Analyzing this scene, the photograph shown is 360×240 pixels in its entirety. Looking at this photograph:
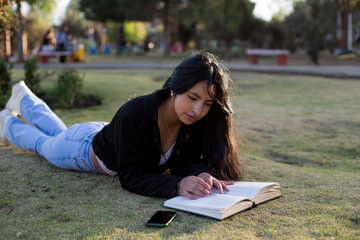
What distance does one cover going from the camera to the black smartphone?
2.52 metres

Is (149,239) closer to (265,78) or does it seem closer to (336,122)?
(336,122)

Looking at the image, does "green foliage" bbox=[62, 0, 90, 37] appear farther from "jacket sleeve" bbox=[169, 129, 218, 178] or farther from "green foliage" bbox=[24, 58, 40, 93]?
"jacket sleeve" bbox=[169, 129, 218, 178]

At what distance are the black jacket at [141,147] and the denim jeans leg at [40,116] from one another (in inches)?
51.9

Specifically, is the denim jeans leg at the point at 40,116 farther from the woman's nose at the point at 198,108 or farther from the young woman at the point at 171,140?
the woman's nose at the point at 198,108

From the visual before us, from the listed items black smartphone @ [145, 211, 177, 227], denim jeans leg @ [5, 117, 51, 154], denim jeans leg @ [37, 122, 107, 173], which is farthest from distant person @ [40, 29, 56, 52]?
black smartphone @ [145, 211, 177, 227]

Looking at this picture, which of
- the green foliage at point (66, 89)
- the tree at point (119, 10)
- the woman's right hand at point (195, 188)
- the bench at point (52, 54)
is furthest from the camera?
the tree at point (119, 10)

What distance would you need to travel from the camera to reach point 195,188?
2807 mm

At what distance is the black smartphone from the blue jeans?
3.74 feet

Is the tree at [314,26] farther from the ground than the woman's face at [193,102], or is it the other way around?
the tree at [314,26]

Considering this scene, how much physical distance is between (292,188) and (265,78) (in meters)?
9.77

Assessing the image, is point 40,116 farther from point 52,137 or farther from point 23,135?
point 52,137

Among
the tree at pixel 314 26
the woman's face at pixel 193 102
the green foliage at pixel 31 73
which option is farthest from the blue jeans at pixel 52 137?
the tree at pixel 314 26

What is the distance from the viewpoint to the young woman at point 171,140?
2836mm

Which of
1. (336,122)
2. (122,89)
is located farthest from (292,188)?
(122,89)
